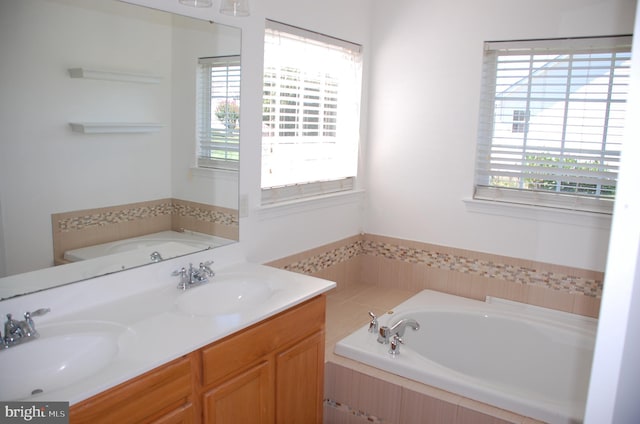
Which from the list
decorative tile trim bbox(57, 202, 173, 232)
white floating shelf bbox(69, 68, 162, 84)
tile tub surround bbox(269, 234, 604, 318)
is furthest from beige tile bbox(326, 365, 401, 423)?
white floating shelf bbox(69, 68, 162, 84)

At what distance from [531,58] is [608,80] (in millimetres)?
436

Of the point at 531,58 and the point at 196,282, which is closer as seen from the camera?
the point at 196,282

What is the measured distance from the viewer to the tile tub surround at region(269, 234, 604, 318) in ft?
9.89

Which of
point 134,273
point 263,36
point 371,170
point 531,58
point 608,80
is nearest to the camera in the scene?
point 134,273

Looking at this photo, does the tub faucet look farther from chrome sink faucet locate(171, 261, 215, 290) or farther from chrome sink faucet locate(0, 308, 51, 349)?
chrome sink faucet locate(0, 308, 51, 349)

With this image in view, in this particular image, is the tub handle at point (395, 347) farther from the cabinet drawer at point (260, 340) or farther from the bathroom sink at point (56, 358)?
the bathroom sink at point (56, 358)

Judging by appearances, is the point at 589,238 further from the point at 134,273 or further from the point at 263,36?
the point at 134,273

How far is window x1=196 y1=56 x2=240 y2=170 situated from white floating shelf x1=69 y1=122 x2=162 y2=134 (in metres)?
0.28

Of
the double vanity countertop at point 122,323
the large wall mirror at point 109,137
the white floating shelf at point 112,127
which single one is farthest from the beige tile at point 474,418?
the white floating shelf at point 112,127

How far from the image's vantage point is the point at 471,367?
120 inches

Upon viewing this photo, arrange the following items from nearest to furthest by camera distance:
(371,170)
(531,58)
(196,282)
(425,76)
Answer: (196,282)
(531,58)
(425,76)
(371,170)

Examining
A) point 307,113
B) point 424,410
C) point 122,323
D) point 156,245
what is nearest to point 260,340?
point 122,323

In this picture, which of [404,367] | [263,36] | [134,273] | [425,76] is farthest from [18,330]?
[425,76]

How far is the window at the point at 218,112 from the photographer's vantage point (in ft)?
7.90
